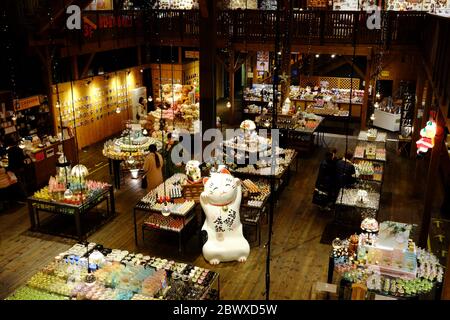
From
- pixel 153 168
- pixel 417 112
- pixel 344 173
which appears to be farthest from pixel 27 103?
pixel 417 112

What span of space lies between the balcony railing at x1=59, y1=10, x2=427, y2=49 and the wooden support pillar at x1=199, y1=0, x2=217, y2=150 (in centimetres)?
575

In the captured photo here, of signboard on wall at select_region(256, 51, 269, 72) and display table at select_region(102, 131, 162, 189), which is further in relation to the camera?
signboard on wall at select_region(256, 51, 269, 72)

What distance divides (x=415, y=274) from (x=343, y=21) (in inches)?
411

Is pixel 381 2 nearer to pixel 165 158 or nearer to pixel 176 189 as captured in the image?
pixel 165 158

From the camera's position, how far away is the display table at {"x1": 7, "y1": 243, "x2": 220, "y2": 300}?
21.5ft

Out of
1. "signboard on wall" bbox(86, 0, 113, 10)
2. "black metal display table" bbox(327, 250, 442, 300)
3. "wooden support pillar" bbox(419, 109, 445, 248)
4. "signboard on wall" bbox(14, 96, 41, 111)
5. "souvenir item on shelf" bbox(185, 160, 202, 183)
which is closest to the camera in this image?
"black metal display table" bbox(327, 250, 442, 300)

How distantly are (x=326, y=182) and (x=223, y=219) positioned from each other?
10.9ft

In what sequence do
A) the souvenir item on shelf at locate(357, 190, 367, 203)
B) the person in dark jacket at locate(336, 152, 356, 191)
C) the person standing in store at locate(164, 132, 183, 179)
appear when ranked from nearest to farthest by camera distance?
the souvenir item on shelf at locate(357, 190, 367, 203) → the person in dark jacket at locate(336, 152, 356, 191) → the person standing in store at locate(164, 132, 183, 179)

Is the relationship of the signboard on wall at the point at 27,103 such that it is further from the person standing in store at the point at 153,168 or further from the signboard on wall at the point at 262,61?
the signboard on wall at the point at 262,61

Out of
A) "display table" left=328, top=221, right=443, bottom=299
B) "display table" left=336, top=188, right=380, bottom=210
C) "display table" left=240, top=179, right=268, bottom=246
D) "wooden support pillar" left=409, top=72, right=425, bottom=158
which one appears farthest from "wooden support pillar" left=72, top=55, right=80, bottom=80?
"display table" left=328, top=221, right=443, bottom=299

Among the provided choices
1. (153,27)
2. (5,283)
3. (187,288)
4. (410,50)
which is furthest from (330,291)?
(153,27)

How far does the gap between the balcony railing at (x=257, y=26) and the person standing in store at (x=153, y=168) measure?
5561mm

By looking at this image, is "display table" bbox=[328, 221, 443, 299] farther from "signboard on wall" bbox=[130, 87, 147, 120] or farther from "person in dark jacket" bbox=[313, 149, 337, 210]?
"signboard on wall" bbox=[130, 87, 147, 120]
